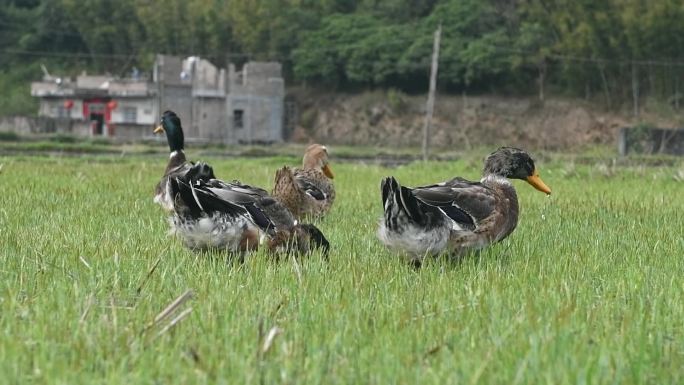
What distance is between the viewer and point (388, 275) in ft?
13.2

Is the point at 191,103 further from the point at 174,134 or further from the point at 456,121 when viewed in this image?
the point at 174,134

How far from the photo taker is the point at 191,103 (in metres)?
50.7

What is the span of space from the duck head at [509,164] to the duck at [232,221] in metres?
1.23

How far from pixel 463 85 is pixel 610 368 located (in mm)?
53996

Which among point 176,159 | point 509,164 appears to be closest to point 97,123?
point 176,159

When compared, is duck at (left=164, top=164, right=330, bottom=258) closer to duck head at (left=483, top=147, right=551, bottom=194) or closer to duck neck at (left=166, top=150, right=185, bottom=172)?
duck head at (left=483, top=147, right=551, bottom=194)

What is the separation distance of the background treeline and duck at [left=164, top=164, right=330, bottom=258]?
148 ft

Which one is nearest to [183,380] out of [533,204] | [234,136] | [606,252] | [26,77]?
[606,252]

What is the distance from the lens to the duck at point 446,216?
421 cm

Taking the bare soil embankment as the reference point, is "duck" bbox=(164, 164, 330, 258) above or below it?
above

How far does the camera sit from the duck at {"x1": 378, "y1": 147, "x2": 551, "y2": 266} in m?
4.21

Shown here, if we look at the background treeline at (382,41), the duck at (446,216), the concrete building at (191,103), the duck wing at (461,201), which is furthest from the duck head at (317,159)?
the background treeline at (382,41)

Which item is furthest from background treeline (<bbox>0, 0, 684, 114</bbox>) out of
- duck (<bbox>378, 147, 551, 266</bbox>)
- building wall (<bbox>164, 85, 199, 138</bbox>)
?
duck (<bbox>378, 147, 551, 266</bbox>)

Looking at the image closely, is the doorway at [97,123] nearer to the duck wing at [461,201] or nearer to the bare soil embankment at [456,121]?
the bare soil embankment at [456,121]
